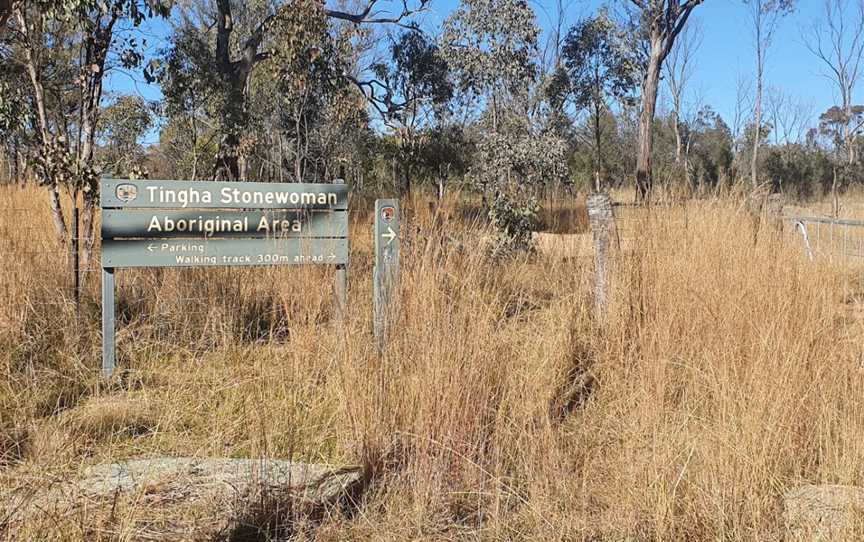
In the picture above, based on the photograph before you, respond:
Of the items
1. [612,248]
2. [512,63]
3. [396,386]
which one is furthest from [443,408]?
[512,63]

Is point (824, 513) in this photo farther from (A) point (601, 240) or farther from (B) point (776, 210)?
(B) point (776, 210)

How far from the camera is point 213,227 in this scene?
4031 mm

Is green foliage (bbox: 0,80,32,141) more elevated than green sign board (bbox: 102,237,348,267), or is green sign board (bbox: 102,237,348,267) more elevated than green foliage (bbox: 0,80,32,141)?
green foliage (bbox: 0,80,32,141)

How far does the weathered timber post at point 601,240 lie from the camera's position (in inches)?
165

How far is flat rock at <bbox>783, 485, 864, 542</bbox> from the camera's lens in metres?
2.02

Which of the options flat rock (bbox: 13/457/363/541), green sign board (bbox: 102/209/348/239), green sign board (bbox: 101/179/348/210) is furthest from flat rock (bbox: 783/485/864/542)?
green sign board (bbox: 101/179/348/210)

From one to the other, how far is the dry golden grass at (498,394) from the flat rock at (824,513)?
77 millimetres

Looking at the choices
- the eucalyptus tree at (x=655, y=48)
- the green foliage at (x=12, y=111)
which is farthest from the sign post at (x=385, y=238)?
the eucalyptus tree at (x=655, y=48)

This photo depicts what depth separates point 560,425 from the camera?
2.99m

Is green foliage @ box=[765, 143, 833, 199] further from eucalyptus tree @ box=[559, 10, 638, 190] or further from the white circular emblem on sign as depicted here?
the white circular emblem on sign

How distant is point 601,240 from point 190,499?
10.1ft

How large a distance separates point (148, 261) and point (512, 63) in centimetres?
721

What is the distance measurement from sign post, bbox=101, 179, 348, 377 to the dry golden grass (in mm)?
248

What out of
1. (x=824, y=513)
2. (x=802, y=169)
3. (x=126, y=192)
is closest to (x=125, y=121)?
(x=126, y=192)
